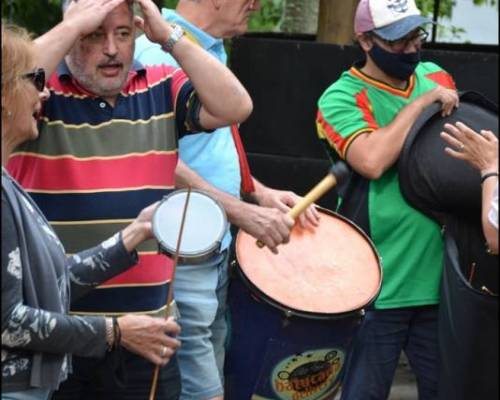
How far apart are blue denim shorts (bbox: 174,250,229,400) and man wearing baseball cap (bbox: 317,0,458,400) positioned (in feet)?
2.05

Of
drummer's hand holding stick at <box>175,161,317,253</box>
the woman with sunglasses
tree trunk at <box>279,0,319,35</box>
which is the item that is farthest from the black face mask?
tree trunk at <box>279,0,319,35</box>

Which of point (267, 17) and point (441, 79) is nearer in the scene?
point (441, 79)

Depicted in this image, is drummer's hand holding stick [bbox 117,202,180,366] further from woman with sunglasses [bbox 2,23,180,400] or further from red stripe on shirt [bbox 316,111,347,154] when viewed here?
red stripe on shirt [bbox 316,111,347,154]

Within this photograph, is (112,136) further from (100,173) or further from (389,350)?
(389,350)

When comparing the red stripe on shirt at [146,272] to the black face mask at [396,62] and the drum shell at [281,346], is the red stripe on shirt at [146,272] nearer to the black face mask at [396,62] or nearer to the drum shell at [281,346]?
the drum shell at [281,346]

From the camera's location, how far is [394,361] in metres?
4.66

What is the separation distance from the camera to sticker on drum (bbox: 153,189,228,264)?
334 centimetres

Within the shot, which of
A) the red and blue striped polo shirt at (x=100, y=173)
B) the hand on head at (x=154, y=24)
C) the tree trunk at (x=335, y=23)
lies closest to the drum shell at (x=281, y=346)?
the red and blue striped polo shirt at (x=100, y=173)

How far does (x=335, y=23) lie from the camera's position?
21.0 ft

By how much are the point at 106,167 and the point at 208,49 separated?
793 millimetres

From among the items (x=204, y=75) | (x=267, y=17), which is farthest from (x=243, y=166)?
(x=267, y=17)

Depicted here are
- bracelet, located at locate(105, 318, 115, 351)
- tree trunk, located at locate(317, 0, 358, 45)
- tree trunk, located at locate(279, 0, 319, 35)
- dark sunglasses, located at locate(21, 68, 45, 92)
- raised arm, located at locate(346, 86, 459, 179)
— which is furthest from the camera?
tree trunk, located at locate(279, 0, 319, 35)

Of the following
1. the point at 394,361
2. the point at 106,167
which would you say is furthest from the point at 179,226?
the point at 394,361

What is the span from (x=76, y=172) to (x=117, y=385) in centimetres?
62
